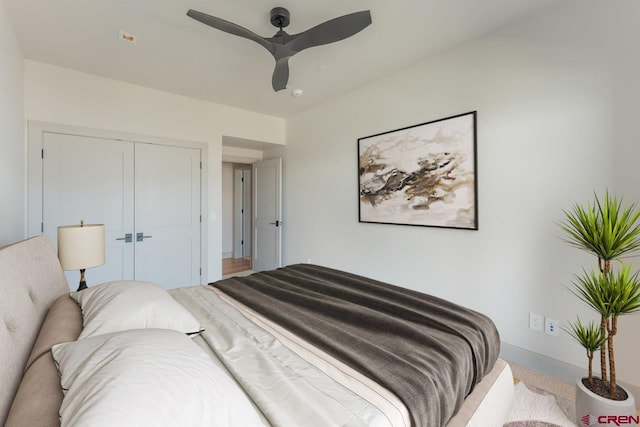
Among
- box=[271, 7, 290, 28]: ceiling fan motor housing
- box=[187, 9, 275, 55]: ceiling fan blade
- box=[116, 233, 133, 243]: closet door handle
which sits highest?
box=[271, 7, 290, 28]: ceiling fan motor housing

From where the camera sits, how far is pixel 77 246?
185 centimetres

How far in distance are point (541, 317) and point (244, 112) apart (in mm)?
4150

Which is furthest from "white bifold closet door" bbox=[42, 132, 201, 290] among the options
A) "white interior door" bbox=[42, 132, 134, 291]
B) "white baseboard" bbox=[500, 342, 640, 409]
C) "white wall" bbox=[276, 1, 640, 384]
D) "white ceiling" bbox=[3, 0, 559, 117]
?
"white baseboard" bbox=[500, 342, 640, 409]

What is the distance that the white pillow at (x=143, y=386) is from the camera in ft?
1.80

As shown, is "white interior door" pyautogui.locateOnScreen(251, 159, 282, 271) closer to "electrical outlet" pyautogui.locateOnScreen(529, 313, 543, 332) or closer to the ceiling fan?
the ceiling fan

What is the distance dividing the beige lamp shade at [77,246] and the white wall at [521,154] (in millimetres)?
2599

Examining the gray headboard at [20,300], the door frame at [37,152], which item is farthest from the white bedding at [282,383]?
the door frame at [37,152]

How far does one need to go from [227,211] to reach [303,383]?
6.01 meters

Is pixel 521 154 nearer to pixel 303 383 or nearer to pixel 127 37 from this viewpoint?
pixel 303 383

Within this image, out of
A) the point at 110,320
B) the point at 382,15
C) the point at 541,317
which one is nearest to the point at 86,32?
the point at 382,15

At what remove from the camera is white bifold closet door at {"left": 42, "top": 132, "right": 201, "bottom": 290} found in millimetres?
2936

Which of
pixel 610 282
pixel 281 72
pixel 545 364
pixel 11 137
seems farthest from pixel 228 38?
pixel 545 364

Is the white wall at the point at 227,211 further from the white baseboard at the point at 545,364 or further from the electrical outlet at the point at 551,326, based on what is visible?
the electrical outlet at the point at 551,326

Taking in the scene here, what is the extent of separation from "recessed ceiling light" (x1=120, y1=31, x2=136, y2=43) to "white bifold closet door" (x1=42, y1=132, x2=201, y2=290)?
1255 mm
